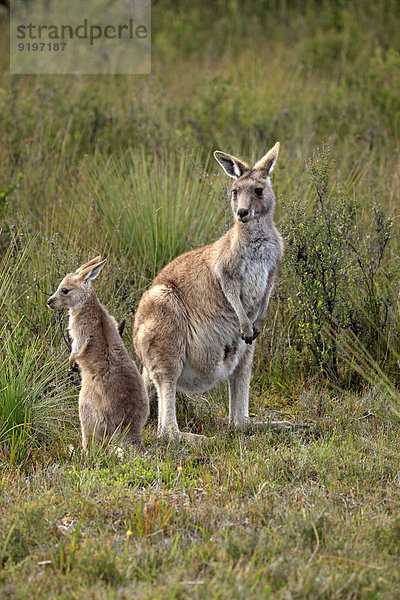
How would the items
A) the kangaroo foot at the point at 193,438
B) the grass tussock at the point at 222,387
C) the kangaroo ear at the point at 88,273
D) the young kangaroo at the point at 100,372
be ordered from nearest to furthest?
the grass tussock at the point at 222,387 < the young kangaroo at the point at 100,372 < the kangaroo foot at the point at 193,438 < the kangaroo ear at the point at 88,273

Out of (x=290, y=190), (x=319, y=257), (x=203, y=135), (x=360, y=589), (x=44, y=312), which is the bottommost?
(x=360, y=589)

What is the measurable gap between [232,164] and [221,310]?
3.31 ft

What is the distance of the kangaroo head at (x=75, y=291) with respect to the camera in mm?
4949

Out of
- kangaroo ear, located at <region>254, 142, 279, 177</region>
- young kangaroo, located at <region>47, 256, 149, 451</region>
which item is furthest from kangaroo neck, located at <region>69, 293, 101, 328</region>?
kangaroo ear, located at <region>254, 142, 279, 177</region>

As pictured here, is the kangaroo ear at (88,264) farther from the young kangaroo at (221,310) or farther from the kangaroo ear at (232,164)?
the kangaroo ear at (232,164)

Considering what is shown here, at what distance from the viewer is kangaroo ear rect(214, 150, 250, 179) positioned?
17.2 feet

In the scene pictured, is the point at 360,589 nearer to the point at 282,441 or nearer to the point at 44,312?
the point at 282,441

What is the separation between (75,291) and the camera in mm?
4953

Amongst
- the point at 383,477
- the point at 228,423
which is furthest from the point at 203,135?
the point at 383,477

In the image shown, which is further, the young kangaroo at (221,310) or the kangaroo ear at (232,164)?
the kangaroo ear at (232,164)

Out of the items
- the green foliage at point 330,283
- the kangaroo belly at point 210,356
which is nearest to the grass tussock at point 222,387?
the green foliage at point 330,283

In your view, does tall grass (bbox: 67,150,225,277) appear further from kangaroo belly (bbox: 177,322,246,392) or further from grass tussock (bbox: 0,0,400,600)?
kangaroo belly (bbox: 177,322,246,392)

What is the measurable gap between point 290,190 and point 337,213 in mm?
1452

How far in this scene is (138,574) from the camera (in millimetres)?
3172
